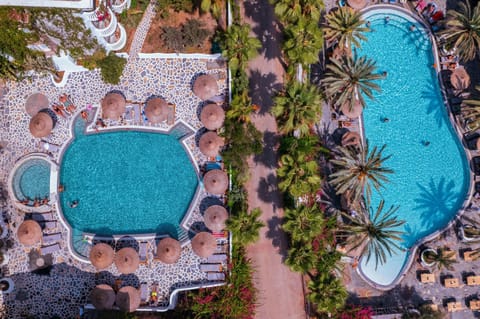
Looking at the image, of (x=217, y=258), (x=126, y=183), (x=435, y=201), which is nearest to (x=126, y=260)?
(x=126, y=183)

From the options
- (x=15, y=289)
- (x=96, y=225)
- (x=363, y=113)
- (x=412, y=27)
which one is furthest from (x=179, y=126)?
(x=412, y=27)

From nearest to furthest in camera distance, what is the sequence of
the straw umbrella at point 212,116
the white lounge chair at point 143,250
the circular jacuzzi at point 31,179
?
1. the straw umbrella at point 212,116
2. the white lounge chair at point 143,250
3. the circular jacuzzi at point 31,179

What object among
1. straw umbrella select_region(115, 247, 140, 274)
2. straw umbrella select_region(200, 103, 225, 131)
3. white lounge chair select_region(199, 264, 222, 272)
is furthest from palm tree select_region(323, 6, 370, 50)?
straw umbrella select_region(115, 247, 140, 274)

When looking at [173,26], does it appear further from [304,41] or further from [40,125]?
[40,125]

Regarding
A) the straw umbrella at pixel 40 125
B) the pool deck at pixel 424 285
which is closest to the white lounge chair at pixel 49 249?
the straw umbrella at pixel 40 125

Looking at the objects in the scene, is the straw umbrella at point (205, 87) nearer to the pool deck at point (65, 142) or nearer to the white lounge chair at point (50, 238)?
the pool deck at point (65, 142)
